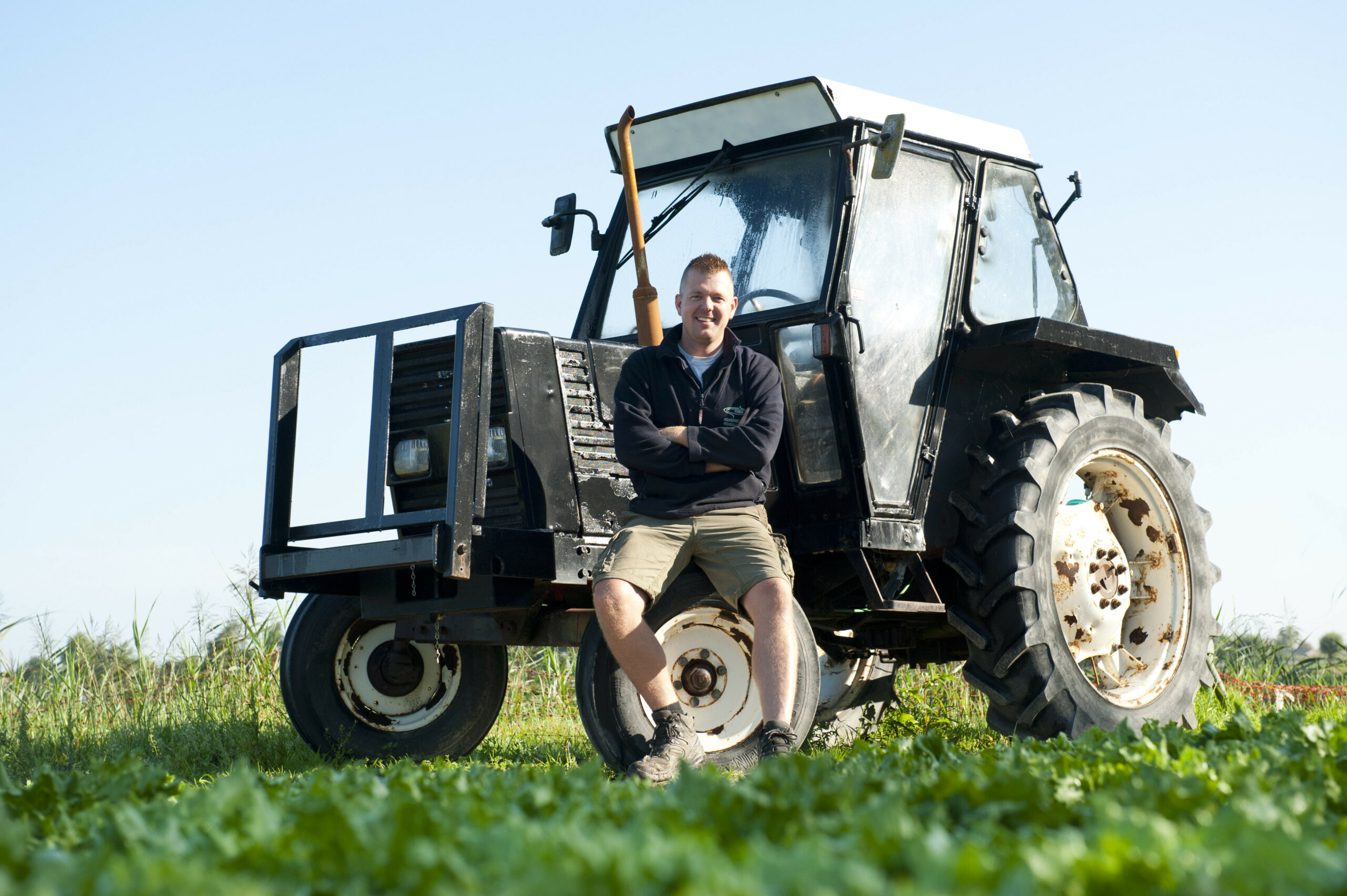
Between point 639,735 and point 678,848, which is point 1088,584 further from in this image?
point 678,848

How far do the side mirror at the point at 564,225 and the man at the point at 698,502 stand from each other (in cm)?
133

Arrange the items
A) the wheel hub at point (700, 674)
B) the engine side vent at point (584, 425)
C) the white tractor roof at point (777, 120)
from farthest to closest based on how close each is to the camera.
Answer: the white tractor roof at point (777, 120) → the engine side vent at point (584, 425) → the wheel hub at point (700, 674)

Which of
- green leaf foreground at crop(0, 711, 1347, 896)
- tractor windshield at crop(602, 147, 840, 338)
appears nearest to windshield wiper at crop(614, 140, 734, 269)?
tractor windshield at crop(602, 147, 840, 338)

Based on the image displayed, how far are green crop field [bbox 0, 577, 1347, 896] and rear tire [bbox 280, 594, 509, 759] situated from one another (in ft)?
4.65

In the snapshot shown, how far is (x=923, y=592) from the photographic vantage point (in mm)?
5160

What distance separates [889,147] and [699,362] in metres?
1.10

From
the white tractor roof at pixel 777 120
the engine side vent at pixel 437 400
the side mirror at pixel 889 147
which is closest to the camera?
the side mirror at pixel 889 147

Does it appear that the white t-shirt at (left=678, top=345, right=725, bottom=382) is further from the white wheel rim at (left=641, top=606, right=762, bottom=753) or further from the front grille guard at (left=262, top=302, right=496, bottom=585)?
the white wheel rim at (left=641, top=606, right=762, bottom=753)

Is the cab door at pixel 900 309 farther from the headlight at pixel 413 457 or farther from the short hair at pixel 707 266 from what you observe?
the headlight at pixel 413 457

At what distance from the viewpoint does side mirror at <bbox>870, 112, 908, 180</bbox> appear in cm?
476

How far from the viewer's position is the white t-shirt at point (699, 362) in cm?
454

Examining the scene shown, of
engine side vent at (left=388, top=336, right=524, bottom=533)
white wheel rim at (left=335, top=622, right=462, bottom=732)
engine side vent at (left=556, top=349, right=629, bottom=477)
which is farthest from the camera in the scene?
white wheel rim at (left=335, top=622, right=462, bottom=732)

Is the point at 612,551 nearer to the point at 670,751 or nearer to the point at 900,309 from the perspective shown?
the point at 670,751

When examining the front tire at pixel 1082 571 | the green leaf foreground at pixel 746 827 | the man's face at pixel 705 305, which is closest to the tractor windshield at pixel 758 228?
the man's face at pixel 705 305
